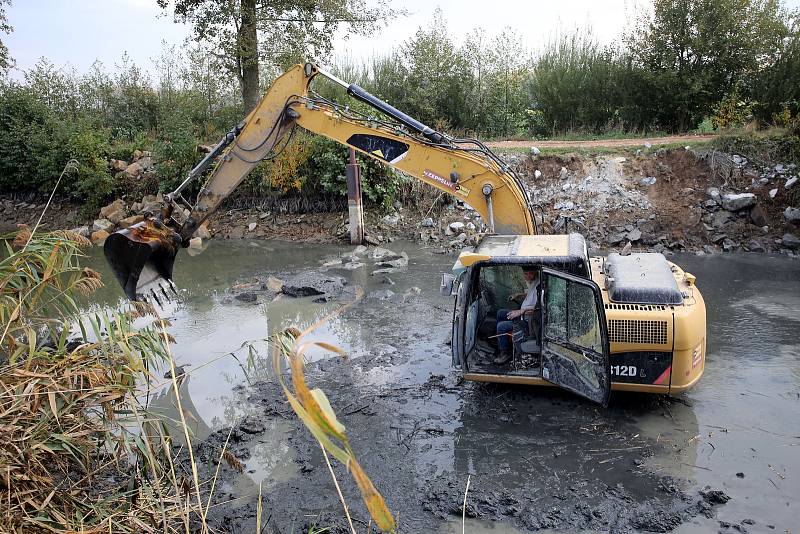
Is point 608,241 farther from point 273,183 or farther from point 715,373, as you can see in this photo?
point 273,183

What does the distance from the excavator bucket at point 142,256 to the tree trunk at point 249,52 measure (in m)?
9.41

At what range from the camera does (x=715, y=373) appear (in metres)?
6.58

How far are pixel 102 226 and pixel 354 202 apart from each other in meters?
6.67

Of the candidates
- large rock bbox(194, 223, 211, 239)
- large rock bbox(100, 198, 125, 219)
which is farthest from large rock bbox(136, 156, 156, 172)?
large rock bbox(194, 223, 211, 239)

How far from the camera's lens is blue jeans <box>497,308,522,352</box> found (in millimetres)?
6152

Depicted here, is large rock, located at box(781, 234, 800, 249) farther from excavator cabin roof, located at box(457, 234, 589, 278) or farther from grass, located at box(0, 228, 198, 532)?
grass, located at box(0, 228, 198, 532)

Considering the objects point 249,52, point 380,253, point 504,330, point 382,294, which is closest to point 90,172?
point 249,52

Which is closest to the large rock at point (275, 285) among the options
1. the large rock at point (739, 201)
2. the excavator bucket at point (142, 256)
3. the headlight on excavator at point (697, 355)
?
the excavator bucket at point (142, 256)

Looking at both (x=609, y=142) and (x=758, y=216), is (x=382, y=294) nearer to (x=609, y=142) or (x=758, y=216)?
(x=758, y=216)

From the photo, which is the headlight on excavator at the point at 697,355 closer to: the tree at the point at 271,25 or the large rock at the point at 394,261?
the large rock at the point at 394,261

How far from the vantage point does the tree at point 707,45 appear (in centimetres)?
1444

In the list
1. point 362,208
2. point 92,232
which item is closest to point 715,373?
point 362,208

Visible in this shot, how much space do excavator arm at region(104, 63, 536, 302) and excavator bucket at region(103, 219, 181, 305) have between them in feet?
0.03

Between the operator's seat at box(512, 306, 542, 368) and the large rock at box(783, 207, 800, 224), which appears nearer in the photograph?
the operator's seat at box(512, 306, 542, 368)
